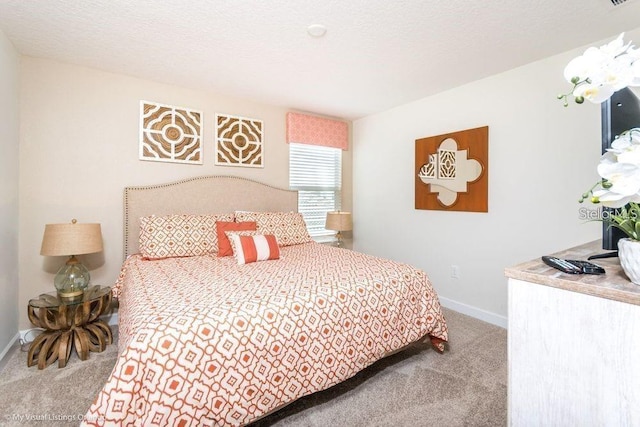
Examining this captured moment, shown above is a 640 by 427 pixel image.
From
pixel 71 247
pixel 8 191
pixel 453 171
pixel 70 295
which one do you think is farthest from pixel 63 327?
pixel 453 171

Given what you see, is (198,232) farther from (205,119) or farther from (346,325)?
(346,325)

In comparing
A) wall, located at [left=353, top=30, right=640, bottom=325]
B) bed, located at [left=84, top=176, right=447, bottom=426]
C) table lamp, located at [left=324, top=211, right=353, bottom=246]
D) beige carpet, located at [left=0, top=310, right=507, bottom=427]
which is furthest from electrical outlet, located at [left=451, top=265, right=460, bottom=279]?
table lamp, located at [left=324, top=211, right=353, bottom=246]

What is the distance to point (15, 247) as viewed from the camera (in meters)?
2.41

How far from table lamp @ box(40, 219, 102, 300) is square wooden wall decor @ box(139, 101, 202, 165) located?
961 mm

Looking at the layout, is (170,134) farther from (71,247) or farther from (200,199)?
(71,247)

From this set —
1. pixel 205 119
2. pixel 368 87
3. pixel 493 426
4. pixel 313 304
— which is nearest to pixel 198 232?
pixel 205 119

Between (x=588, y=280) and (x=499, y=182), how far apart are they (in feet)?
7.71

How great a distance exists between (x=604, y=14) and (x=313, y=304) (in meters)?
2.57

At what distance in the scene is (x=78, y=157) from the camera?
2.69 meters

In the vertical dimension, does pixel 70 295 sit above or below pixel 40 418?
above

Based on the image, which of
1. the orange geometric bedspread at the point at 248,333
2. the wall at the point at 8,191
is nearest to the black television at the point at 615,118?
the orange geometric bedspread at the point at 248,333

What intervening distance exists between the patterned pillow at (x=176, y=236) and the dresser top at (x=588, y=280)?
8.22 ft

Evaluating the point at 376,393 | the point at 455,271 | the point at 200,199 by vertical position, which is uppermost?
the point at 200,199

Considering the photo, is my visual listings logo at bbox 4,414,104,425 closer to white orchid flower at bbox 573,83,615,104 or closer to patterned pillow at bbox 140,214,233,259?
patterned pillow at bbox 140,214,233,259
